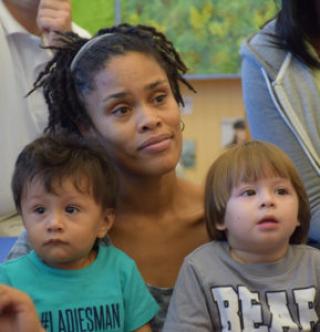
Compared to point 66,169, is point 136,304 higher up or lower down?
lower down

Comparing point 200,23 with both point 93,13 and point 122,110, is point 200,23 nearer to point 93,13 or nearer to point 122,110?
point 93,13

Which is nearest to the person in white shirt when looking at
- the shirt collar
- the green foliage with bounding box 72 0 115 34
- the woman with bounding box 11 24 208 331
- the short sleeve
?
the shirt collar

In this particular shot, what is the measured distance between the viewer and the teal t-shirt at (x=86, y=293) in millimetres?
1021

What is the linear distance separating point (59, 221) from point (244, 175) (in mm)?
295

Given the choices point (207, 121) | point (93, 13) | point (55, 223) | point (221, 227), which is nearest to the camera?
point (55, 223)

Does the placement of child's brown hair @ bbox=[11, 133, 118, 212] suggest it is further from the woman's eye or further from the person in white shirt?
the person in white shirt

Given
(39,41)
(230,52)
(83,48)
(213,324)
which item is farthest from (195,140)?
(213,324)

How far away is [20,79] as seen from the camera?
1.80 m

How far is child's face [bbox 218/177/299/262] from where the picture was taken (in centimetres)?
105

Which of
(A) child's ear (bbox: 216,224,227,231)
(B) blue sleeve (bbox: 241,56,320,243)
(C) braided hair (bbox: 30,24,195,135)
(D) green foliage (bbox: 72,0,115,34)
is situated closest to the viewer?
(A) child's ear (bbox: 216,224,227,231)

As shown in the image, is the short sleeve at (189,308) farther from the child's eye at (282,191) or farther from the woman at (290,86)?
the woman at (290,86)

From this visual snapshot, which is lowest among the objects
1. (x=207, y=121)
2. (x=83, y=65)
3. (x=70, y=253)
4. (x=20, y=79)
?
(x=207, y=121)

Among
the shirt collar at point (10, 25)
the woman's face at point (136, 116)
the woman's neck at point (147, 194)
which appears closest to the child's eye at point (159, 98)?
the woman's face at point (136, 116)

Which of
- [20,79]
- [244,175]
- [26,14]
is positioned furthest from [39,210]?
[26,14]
